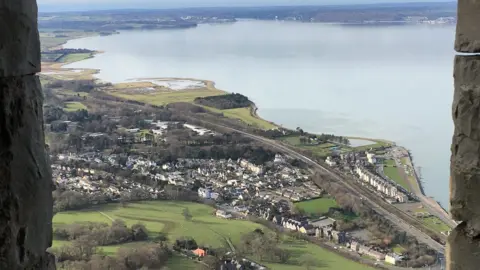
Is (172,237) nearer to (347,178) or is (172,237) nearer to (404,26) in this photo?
(347,178)

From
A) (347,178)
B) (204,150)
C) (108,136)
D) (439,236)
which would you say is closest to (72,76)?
(108,136)

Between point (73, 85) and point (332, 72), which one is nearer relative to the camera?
point (73, 85)

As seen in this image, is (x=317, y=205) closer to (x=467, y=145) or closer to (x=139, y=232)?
(x=139, y=232)

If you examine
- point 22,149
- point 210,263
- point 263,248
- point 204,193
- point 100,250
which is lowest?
point 204,193

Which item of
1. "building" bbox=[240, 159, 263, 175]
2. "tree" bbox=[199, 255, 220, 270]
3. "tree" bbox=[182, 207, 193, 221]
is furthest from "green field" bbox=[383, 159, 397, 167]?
"tree" bbox=[199, 255, 220, 270]

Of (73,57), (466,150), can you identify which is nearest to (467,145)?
(466,150)

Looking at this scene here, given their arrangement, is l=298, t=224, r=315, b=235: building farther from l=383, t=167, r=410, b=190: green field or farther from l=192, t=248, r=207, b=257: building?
l=383, t=167, r=410, b=190: green field

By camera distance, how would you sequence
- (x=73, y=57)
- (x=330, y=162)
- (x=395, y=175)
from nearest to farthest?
(x=395, y=175) → (x=330, y=162) → (x=73, y=57)
